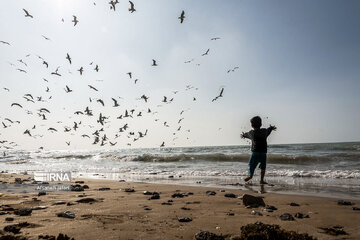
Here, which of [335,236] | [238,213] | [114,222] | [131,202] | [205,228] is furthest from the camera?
[131,202]

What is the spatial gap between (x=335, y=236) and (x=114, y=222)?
10.8ft

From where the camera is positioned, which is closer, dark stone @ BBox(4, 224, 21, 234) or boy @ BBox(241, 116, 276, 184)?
dark stone @ BBox(4, 224, 21, 234)

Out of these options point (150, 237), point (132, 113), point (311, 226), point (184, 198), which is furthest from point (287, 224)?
point (132, 113)

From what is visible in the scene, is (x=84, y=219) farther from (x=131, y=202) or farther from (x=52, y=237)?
(x=131, y=202)

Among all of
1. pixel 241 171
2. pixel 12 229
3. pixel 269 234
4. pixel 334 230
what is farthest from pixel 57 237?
pixel 241 171

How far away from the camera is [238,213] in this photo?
17.1 feet

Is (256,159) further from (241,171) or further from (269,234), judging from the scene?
(269,234)

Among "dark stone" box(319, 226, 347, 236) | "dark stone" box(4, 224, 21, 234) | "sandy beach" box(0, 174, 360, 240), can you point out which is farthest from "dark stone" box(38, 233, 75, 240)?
"dark stone" box(319, 226, 347, 236)

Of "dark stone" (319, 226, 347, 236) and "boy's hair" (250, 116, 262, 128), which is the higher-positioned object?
"boy's hair" (250, 116, 262, 128)

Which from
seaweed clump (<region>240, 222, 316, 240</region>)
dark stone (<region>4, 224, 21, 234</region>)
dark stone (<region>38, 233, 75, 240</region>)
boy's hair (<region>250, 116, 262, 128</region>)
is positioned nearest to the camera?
seaweed clump (<region>240, 222, 316, 240</region>)

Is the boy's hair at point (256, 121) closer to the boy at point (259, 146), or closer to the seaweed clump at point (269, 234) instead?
the boy at point (259, 146)

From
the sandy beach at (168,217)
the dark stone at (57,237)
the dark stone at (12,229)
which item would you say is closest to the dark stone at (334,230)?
the sandy beach at (168,217)

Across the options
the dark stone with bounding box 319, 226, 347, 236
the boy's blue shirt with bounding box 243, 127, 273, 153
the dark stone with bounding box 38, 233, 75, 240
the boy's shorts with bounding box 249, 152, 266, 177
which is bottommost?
the dark stone with bounding box 319, 226, 347, 236

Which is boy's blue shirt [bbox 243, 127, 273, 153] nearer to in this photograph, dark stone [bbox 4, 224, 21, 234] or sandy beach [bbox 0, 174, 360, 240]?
sandy beach [bbox 0, 174, 360, 240]
